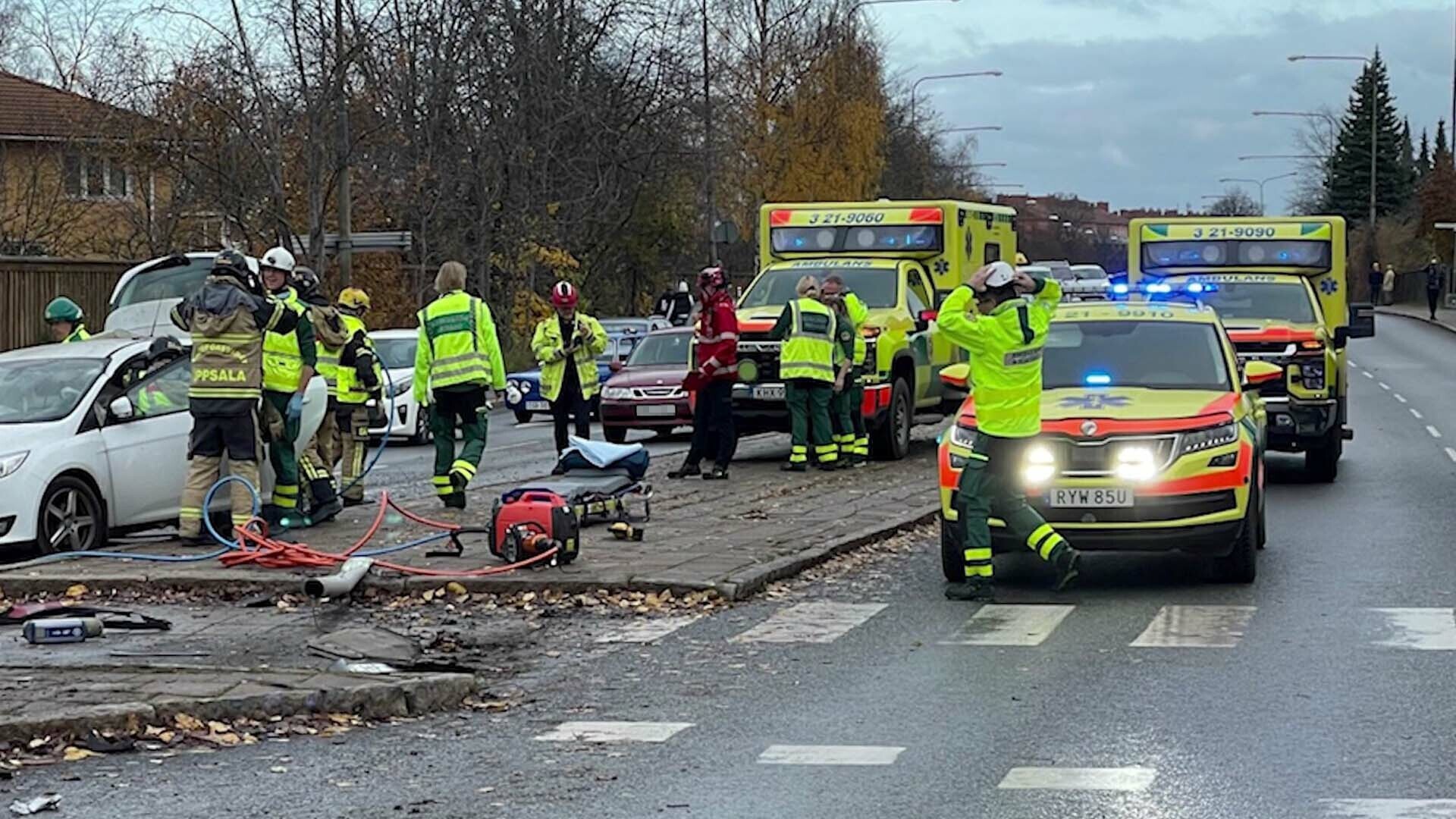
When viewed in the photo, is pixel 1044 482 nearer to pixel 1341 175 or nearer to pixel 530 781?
pixel 530 781

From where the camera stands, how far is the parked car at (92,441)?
1269cm

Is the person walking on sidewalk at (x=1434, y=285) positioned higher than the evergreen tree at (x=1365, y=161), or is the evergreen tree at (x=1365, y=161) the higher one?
the evergreen tree at (x=1365, y=161)

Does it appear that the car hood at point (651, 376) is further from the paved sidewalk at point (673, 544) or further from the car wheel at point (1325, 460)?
the car wheel at point (1325, 460)

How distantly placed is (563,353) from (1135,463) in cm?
749

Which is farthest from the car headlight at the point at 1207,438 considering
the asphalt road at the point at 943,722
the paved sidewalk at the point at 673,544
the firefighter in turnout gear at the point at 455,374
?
the firefighter in turnout gear at the point at 455,374

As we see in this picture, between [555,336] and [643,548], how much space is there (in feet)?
17.6

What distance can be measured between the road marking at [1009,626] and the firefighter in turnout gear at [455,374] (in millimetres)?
5234

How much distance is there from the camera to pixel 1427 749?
730 cm

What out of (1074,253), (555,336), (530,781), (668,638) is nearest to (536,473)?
(555,336)

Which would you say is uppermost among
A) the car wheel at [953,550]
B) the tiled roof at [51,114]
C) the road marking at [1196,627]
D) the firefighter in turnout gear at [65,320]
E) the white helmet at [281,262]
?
the tiled roof at [51,114]

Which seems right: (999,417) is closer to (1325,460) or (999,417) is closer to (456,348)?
(456,348)

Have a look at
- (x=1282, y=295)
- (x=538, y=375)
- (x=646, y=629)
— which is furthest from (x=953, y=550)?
(x=538, y=375)

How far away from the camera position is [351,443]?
15.5 metres

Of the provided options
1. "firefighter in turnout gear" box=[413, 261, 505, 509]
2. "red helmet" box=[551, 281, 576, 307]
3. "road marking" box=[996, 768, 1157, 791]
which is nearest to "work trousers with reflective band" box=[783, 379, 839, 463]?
"red helmet" box=[551, 281, 576, 307]
